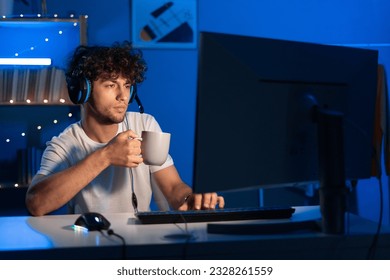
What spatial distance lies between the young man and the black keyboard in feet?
0.82

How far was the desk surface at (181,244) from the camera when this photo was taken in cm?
133

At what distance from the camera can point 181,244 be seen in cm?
135

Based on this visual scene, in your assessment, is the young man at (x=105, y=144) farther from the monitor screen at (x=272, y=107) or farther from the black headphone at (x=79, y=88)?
the monitor screen at (x=272, y=107)

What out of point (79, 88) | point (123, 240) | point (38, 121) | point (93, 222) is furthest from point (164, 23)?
point (123, 240)

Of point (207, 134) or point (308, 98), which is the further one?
point (308, 98)

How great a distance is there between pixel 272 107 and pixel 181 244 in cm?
35

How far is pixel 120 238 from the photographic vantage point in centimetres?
142

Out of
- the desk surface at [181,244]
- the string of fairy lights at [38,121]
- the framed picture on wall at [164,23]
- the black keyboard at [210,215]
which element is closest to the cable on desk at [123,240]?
the desk surface at [181,244]

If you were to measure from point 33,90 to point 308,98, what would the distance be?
2.54m

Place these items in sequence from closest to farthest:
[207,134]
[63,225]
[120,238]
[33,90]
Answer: [207,134], [120,238], [63,225], [33,90]

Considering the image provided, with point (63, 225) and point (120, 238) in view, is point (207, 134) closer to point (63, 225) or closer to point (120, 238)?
point (120, 238)

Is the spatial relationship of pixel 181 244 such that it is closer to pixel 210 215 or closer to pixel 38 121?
pixel 210 215

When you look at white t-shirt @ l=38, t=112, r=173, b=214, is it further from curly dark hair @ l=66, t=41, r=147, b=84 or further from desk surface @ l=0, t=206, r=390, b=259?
desk surface @ l=0, t=206, r=390, b=259
